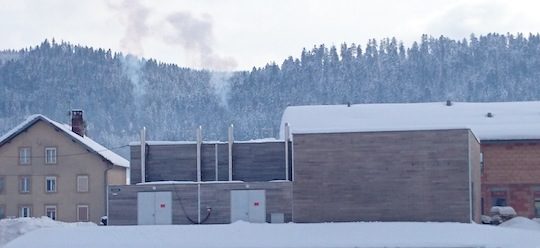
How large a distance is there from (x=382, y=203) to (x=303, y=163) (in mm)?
4393

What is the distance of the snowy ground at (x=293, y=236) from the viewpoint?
47406 mm

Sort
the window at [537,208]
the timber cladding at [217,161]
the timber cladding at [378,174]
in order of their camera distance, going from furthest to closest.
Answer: the window at [537,208] → the timber cladding at [217,161] → the timber cladding at [378,174]

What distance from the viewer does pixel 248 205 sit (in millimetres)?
53781

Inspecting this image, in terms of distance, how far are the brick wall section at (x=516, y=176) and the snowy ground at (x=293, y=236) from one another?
1277cm

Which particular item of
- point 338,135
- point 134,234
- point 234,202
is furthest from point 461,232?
point 134,234

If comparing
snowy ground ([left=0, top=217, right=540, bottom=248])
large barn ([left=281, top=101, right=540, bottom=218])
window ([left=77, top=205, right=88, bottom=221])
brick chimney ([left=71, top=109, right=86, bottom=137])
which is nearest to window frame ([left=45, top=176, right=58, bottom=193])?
window ([left=77, top=205, right=88, bottom=221])

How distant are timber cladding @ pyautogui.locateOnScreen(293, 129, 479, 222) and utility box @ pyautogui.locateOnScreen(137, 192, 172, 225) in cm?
667

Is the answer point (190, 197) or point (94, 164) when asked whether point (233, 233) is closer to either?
point (190, 197)

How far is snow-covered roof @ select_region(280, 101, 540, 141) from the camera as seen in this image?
2744 inches

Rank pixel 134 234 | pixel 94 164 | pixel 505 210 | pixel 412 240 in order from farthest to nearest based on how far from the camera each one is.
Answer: pixel 94 164
pixel 505 210
pixel 134 234
pixel 412 240

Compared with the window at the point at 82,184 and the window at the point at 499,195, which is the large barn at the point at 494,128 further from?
the window at the point at 82,184

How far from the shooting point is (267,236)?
49844 mm

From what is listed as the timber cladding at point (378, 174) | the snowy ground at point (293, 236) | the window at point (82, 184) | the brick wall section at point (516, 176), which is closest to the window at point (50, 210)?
the window at point (82, 184)

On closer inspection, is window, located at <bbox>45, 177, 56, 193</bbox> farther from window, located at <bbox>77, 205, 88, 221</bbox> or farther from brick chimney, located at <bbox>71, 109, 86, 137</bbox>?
brick chimney, located at <bbox>71, 109, 86, 137</bbox>
